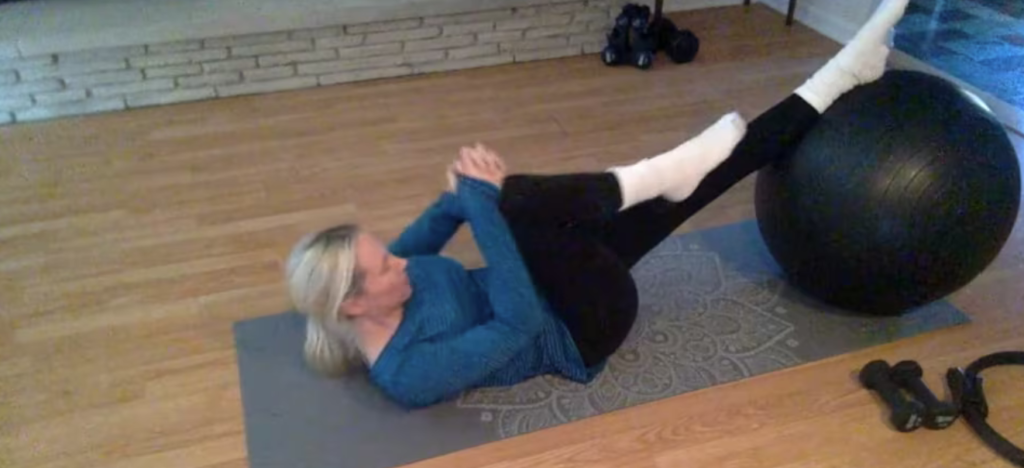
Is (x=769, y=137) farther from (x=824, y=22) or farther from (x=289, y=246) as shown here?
(x=824, y=22)

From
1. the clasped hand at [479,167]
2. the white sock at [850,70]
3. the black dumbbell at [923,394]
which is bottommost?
the black dumbbell at [923,394]

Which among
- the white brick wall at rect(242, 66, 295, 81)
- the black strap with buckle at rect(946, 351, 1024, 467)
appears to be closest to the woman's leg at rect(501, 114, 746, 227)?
the black strap with buckle at rect(946, 351, 1024, 467)

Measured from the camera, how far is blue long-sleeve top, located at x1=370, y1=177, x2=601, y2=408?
151 centimetres

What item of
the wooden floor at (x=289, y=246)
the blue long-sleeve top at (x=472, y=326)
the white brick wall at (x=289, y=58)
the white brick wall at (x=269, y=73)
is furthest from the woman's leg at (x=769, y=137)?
the white brick wall at (x=269, y=73)

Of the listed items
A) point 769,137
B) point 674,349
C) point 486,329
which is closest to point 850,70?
point 769,137

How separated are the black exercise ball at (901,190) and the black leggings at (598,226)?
85 mm

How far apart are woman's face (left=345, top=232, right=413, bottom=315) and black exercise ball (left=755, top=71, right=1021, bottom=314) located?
88cm

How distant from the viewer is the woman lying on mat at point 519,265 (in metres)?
1.47

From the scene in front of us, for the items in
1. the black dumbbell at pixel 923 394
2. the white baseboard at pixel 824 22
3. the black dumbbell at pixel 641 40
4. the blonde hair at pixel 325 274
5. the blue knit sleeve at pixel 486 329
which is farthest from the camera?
the white baseboard at pixel 824 22

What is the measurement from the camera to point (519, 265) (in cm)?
151

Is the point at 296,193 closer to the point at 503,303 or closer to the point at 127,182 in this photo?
the point at 127,182

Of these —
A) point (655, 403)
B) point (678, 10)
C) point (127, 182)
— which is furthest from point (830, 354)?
point (678, 10)

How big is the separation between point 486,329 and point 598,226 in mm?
342

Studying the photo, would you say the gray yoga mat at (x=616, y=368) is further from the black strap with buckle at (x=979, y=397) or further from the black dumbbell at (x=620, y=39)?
the black dumbbell at (x=620, y=39)
